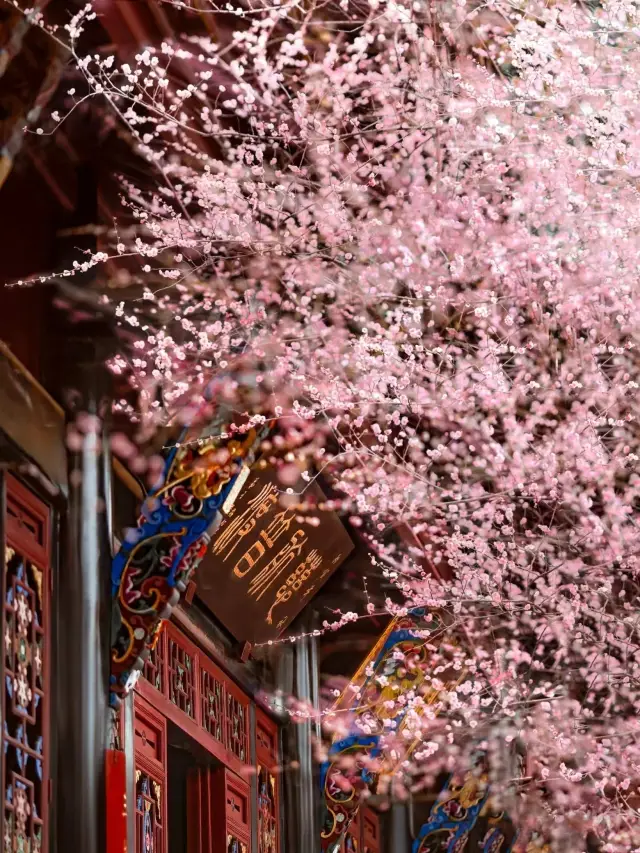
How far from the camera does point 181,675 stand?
27.8 feet

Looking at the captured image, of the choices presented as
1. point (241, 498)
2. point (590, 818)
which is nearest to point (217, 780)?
point (241, 498)

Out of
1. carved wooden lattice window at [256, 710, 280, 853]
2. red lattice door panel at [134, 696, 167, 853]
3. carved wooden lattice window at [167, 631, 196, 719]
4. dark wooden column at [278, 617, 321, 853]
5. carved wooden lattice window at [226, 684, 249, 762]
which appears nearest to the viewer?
red lattice door panel at [134, 696, 167, 853]

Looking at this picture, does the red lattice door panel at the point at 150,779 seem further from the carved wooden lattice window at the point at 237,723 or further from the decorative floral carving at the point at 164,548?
the carved wooden lattice window at the point at 237,723

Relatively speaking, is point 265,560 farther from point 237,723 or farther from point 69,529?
point 69,529

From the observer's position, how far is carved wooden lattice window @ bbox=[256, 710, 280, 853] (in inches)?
405

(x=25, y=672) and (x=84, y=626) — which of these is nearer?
(x=25, y=672)

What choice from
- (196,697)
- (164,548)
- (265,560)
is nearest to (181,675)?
(196,697)

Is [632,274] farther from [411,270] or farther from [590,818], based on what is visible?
[590,818]

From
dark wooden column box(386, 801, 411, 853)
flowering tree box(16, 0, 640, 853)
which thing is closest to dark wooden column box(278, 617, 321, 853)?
flowering tree box(16, 0, 640, 853)

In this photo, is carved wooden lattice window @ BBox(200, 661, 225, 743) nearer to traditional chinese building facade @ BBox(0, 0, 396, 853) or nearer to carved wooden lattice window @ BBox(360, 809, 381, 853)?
traditional chinese building facade @ BBox(0, 0, 396, 853)

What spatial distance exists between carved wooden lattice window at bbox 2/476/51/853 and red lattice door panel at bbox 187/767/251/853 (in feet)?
11.3

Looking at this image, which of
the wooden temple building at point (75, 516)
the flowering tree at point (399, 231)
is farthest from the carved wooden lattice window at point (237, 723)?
the flowering tree at point (399, 231)

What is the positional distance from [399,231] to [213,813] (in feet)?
14.3

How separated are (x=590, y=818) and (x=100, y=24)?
40.1 feet
